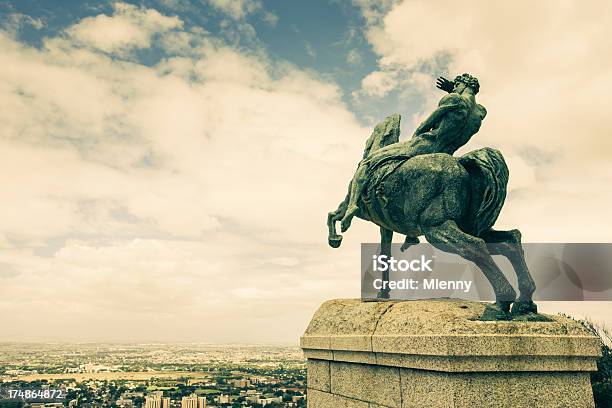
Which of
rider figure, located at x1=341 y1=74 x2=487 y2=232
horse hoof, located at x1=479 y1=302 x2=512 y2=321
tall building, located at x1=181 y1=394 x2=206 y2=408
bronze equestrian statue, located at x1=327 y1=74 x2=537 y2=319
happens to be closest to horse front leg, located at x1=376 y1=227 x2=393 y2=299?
bronze equestrian statue, located at x1=327 y1=74 x2=537 y2=319

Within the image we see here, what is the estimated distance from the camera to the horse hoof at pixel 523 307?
4625mm

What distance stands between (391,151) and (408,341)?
2.02 m

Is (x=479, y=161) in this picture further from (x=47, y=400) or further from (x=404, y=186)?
(x=47, y=400)

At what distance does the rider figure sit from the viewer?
538 cm

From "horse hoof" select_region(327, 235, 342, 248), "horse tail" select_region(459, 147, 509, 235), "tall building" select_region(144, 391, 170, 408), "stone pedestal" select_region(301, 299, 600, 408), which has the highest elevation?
"horse tail" select_region(459, 147, 509, 235)

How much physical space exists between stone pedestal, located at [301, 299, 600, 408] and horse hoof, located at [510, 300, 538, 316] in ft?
0.72

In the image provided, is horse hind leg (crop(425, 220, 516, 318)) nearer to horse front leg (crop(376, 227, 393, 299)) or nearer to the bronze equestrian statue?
the bronze equestrian statue

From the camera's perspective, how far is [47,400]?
44.9 feet

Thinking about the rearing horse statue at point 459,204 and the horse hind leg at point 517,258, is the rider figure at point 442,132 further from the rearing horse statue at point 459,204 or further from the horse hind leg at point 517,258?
the horse hind leg at point 517,258

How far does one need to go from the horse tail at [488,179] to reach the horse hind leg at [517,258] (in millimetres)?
176

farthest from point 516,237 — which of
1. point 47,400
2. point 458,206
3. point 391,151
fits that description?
point 47,400

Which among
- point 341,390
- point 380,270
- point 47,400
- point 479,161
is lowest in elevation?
point 47,400

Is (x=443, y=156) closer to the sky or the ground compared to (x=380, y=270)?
closer to the sky

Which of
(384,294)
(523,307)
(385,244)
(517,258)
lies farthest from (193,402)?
(523,307)
